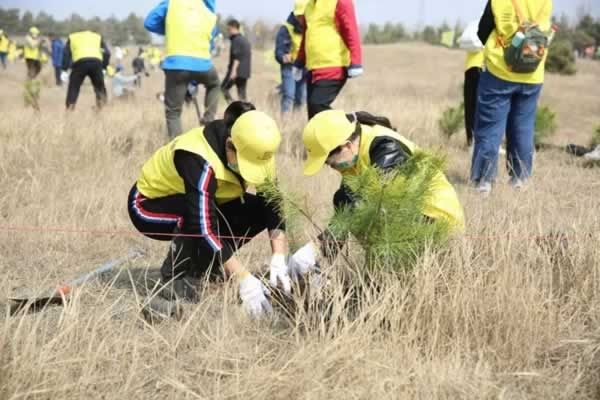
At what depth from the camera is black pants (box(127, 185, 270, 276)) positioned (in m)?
3.02

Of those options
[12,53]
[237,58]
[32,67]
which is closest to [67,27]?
[12,53]

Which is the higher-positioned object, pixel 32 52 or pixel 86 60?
pixel 86 60

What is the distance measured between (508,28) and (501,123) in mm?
618

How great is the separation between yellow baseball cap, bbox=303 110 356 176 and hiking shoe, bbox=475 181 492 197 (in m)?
1.81

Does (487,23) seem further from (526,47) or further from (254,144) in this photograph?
(254,144)

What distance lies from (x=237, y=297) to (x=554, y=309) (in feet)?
3.75

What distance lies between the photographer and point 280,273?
2670 millimetres

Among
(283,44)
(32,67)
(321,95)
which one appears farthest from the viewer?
(32,67)

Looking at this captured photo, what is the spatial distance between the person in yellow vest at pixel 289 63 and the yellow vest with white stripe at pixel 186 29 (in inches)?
85.7

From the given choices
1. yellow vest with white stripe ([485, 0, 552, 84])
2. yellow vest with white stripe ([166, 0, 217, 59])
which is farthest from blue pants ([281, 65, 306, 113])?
yellow vest with white stripe ([485, 0, 552, 84])

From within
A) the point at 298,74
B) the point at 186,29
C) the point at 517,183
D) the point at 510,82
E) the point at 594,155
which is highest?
the point at 186,29

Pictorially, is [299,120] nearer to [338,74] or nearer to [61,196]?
[338,74]

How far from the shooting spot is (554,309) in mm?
2221

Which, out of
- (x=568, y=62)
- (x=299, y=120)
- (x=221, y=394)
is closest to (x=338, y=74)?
(x=299, y=120)
